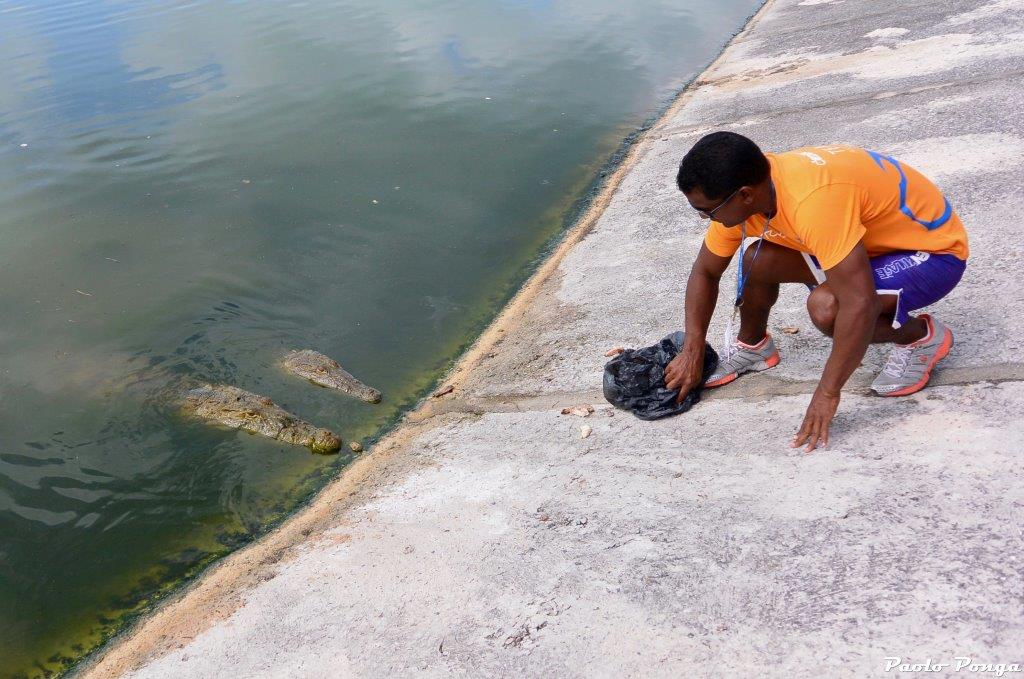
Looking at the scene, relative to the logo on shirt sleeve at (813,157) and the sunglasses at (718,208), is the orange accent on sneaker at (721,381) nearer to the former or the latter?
the sunglasses at (718,208)

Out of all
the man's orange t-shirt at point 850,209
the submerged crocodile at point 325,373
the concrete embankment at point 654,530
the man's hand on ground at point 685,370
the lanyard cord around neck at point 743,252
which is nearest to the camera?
the concrete embankment at point 654,530

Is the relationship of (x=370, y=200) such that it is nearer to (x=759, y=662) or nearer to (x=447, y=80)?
(x=447, y=80)

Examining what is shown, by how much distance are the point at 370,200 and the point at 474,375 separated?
9.96 ft

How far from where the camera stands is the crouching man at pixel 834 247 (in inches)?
105

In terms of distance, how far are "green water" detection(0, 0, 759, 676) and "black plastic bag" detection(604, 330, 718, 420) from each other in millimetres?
1538

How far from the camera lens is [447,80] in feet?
34.1

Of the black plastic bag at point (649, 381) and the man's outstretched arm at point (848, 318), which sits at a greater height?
the man's outstretched arm at point (848, 318)

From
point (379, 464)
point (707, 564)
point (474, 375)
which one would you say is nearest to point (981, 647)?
point (707, 564)

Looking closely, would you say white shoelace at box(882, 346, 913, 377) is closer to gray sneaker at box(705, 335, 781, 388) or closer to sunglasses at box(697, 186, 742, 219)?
gray sneaker at box(705, 335, 781, 388)

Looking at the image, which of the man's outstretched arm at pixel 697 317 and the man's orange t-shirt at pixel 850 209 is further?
the man's outstretched arm at pixel 697 317

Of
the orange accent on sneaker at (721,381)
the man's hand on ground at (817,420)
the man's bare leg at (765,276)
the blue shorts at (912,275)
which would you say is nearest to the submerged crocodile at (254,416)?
the orange accent on sneaker at (721,381)

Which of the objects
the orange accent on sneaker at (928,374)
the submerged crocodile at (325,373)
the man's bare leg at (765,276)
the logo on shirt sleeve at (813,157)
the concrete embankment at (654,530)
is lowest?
the submerged crocodile at (325,373)

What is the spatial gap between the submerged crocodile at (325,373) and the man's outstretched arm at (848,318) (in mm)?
2735

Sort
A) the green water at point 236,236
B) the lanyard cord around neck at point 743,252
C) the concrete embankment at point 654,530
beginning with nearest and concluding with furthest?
the concrete embankment at point 654,530 < the lanyard cord around neck at point 743,252 < the green water at point 236,236
